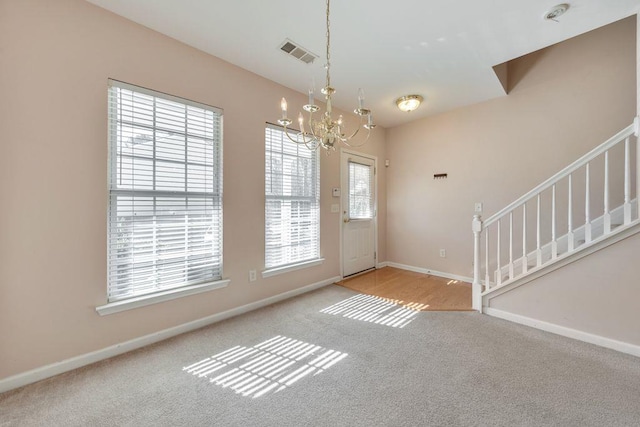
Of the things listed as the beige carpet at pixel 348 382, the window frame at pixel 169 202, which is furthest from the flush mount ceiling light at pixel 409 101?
the beige carpet at pixel 348 382

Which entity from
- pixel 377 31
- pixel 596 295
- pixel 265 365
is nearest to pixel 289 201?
pixel 265 365

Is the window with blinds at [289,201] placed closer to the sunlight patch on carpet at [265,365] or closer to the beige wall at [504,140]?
the sunlight patch on carpet at [265,365]

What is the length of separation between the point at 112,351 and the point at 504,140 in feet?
16.3

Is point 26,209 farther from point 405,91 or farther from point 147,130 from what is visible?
point 405,91

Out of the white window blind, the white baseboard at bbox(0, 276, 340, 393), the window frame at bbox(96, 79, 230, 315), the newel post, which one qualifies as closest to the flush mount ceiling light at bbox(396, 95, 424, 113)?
the white window blind

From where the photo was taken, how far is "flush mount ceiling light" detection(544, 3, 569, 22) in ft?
6.54

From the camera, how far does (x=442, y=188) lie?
4.19 metres

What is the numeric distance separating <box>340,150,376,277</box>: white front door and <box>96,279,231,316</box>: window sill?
2102mm

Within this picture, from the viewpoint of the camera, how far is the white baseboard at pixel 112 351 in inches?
67.1

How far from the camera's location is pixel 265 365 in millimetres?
1922

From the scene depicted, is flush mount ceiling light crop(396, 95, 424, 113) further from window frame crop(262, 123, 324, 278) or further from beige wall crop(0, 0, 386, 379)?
beige wall crop(0, 0, 386, 379)

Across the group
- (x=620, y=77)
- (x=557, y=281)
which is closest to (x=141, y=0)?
(x=557, y=281)

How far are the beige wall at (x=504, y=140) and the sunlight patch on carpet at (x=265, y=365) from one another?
3025 millimetres

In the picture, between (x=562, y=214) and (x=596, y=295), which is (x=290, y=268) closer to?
(x=596, y=295)
